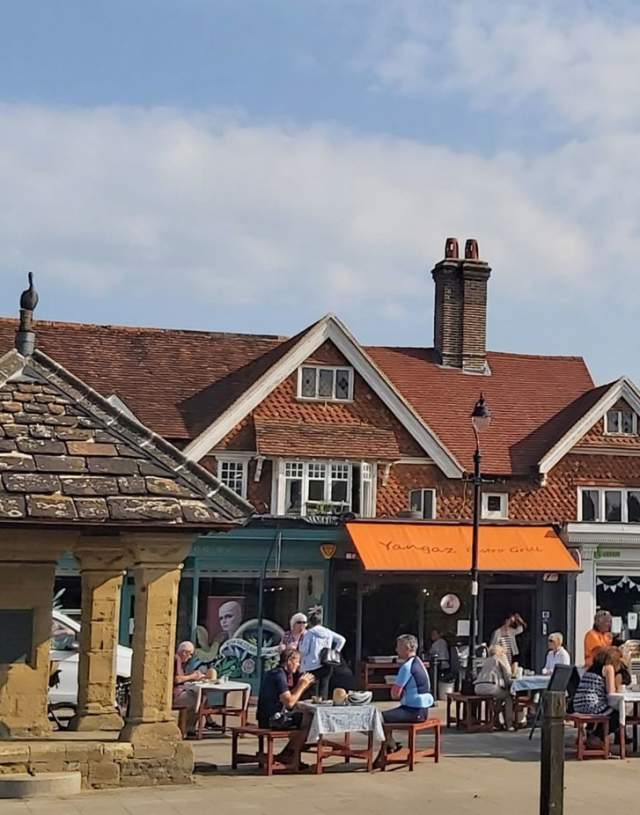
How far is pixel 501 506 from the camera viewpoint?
31062mm

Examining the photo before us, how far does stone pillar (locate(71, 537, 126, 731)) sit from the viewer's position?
46.2 feet

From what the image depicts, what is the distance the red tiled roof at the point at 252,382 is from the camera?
99.6 feet

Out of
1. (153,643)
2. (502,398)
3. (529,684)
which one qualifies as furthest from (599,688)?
(502,398)

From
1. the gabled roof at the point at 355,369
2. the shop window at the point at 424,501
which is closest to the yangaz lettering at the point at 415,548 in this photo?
the shop window at the point at 424,501

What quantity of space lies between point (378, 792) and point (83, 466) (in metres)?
4.22

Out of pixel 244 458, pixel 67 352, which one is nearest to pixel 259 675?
pixel 244 458

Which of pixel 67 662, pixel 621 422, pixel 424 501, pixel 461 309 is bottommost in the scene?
pixel 67 662

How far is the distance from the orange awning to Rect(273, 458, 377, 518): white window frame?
4.92 feet

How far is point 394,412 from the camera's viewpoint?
30.1 metres

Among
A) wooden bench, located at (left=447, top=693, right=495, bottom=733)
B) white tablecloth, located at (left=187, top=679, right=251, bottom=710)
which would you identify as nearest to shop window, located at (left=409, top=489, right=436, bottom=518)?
wooden bench, located at (left=447, top=693, right=495, bottom=733)

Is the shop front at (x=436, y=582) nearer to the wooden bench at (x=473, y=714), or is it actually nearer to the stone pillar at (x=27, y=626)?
the wooden bench at (x=473, y=714)

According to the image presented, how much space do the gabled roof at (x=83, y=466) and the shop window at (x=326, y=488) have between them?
15779 mm

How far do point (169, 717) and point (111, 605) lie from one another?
242 centimetres

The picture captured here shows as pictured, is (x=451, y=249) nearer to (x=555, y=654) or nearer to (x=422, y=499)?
(x=422, y=499)
